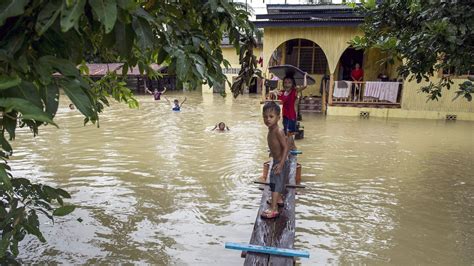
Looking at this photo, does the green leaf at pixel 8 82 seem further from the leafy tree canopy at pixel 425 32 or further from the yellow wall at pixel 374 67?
the yellow wall at pixel 374 67

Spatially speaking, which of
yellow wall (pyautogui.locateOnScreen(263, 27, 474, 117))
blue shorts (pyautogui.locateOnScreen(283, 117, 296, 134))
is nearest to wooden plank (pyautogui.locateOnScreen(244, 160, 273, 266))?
blue shorts (pyautogui.locateOnScreen(283, 117, 296, 134))

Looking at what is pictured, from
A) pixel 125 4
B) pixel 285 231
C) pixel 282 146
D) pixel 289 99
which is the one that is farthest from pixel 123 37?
pixel 289 99

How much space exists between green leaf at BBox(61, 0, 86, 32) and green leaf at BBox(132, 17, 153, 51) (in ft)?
1.24

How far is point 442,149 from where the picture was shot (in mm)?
10141

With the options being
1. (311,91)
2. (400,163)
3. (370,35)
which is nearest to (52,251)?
(370,35)

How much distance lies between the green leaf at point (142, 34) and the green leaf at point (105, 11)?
33cm

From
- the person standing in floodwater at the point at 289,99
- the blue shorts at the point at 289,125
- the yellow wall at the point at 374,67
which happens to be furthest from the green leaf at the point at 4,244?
the yellow wall at the point at 374,67

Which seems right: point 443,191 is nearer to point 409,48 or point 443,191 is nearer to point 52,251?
point 409,48

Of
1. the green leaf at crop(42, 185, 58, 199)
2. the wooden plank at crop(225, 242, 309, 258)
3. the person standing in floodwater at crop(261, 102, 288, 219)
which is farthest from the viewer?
the person standing in floodwater at crop(261, 102, 288, 219)

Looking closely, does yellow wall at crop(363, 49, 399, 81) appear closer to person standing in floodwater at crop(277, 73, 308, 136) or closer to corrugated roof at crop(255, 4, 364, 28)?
corrugated roof at crop(255, 4, 364, 28)

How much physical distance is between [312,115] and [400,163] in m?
7.34

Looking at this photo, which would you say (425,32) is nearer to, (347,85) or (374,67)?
(347,85)

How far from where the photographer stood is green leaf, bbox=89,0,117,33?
129 centimetres

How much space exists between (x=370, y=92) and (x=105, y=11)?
15571 millimetres
